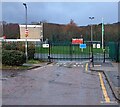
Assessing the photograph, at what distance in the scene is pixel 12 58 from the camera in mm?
26219

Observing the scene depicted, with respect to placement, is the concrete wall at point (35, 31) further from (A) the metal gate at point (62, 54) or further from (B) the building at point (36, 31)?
(A) the metal gate at point (62, 54)

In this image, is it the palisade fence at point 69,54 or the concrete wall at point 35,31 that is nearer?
the palisade fence at point 69,54

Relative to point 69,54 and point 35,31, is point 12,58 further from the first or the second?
point 35,31

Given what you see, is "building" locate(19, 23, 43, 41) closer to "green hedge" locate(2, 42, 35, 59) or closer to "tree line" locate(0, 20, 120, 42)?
"tree line" locate(0, 20, 120, 42)

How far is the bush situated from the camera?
26.2 metres

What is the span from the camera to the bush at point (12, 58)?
26.2 meters

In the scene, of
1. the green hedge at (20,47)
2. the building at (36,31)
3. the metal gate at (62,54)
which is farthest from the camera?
the building at (36,31)

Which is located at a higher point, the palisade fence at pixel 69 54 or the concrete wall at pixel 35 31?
the concrete wall at pixel 35 31

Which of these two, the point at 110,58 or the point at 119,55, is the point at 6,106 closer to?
the point at 119,55

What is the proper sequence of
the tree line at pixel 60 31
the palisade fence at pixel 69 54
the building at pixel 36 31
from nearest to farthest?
the palisade fence at pixel 69 54
the tree line at pixel 60 31
the building at pixel 36 31

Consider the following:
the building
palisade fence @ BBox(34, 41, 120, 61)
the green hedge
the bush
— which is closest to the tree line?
the building

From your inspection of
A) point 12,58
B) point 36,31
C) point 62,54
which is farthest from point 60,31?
point 12,58

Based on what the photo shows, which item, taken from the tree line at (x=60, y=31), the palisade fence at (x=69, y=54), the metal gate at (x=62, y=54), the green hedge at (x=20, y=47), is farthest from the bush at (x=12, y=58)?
the tree line at (x=60, y=31)

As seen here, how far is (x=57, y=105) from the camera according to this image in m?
9.98
